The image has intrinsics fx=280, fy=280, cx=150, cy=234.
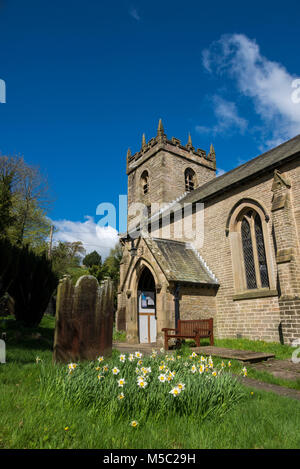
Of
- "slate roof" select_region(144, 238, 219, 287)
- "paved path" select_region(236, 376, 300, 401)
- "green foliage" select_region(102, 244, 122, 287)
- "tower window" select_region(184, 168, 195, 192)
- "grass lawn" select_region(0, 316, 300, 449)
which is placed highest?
"tower window" select_region(184, 168, 195, 192)

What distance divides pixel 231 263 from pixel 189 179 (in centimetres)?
1531

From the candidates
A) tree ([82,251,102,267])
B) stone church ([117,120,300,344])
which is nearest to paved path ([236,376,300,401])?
stone church ([117,120,300,344])

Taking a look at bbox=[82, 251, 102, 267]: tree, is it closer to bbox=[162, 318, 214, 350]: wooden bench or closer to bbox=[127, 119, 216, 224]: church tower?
bbox=[127, 119, 216, 224]: church tower

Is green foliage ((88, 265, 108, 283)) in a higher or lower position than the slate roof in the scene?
higher

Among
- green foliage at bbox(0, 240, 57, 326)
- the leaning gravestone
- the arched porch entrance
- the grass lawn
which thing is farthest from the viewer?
the arched porch entrance

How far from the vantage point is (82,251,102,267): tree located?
56.1 m

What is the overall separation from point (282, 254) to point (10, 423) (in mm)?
11214

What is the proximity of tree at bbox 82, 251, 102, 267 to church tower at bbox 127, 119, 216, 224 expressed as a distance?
28.6 meters

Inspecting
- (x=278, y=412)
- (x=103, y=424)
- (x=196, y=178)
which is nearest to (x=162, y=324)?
(x=278, y=412)

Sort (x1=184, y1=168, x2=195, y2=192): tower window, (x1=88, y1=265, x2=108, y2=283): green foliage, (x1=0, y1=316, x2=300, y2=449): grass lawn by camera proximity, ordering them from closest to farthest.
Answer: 1. (x1=0, y1=316, x2=300, y2=449): grass lawn
2. (x1=184, y1=168, x2=195, y2=192): tower window
3. (x1=88, y1=265, x2=108, y2=283): green foliage

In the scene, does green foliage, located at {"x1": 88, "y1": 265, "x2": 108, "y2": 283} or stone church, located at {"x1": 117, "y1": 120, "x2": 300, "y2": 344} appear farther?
green foliage, located at {"x1": 88, "y1": 265, "x2": 108, "y2": 283}

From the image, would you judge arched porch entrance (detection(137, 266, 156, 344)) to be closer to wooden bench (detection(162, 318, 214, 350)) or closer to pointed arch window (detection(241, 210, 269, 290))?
wooden bench (detection(162, 318, 214, 350))

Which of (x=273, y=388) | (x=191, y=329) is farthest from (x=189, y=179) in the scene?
(x=273, y=388)
